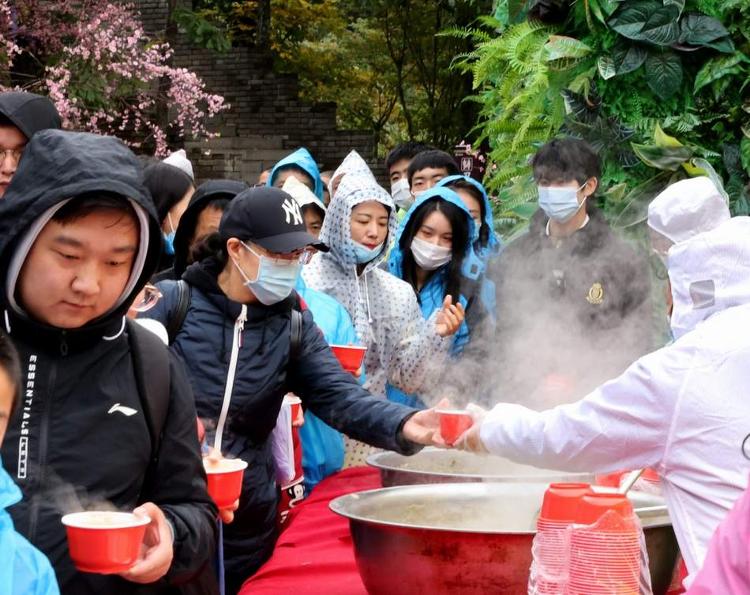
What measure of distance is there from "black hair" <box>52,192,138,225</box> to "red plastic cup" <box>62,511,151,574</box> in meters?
0.54

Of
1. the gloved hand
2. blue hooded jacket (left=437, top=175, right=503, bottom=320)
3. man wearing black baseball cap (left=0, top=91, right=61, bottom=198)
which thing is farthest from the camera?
blue hooded jacket (left=437, top=175, right=503, bottom=320)

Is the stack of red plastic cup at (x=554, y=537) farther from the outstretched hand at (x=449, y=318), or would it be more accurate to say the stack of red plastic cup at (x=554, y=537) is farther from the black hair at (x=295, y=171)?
the black hair at (x=295, y=171)

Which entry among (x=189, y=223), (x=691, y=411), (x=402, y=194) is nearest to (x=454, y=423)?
(x=691, y=411)

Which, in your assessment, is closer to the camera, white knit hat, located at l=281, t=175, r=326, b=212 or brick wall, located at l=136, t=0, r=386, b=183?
white knit hat, located at l=281, t=175, r=326, b=212

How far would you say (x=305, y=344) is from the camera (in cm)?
356

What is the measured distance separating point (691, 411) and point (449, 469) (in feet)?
4.88

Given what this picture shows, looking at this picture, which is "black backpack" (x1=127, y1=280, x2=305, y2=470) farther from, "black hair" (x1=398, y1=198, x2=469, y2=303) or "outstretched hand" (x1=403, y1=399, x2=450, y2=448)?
"black hair" (x1=398, y1=198, x2=469, y2=303)

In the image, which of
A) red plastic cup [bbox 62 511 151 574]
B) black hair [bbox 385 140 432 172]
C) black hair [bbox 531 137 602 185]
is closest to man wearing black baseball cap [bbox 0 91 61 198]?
red plastic cup [bbox 62 511 151 574]

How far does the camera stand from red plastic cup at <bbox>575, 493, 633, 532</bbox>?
2363 mm

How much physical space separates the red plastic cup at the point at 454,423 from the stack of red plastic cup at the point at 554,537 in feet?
1.64

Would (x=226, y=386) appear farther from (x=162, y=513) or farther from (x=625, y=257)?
(x=625, y=257)

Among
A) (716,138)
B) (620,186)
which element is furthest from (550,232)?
(716,138)

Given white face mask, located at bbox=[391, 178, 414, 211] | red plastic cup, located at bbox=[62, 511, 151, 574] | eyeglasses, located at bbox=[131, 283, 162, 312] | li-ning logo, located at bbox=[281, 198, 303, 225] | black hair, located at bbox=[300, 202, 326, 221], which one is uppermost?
white face mask, located at bbox=[391, 178, 414, 211]

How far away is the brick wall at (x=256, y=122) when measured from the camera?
17141 millimetres
